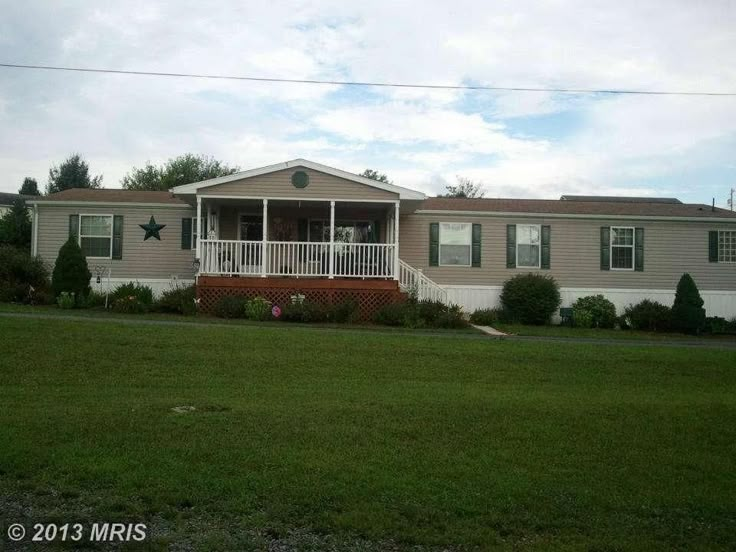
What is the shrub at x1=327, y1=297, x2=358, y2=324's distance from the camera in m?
19.0

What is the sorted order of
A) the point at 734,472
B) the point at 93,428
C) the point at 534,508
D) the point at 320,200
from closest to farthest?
the point at 534,508 → the point at 734,472 → the point at 93,428 → the point at 320,200

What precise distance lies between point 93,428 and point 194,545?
3031mm

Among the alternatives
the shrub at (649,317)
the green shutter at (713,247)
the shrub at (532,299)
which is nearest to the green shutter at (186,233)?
the shrub at (532,299)

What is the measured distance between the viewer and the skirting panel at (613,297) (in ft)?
75.3

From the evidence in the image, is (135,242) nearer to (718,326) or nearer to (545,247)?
(545,247)

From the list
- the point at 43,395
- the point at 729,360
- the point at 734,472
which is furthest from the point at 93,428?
the point at 729,360

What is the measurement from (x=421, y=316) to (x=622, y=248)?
8524 mm

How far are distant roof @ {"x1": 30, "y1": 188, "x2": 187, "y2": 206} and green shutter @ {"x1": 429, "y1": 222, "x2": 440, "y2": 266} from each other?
25.6ft

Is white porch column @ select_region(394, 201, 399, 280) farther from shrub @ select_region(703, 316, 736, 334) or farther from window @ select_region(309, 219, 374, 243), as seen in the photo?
shrub @ select_region(703, 316, 736, 334)

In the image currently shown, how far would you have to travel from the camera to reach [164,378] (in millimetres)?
10539

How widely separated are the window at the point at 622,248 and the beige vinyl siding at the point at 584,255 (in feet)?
0.74

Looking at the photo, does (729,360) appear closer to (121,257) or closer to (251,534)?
(251,534)

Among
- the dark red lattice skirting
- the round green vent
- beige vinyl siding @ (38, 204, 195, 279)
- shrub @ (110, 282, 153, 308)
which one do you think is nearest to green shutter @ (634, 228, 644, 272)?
the dark red lattice skirting

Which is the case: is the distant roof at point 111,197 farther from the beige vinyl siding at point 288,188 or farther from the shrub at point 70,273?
the shrub at point 70,273
